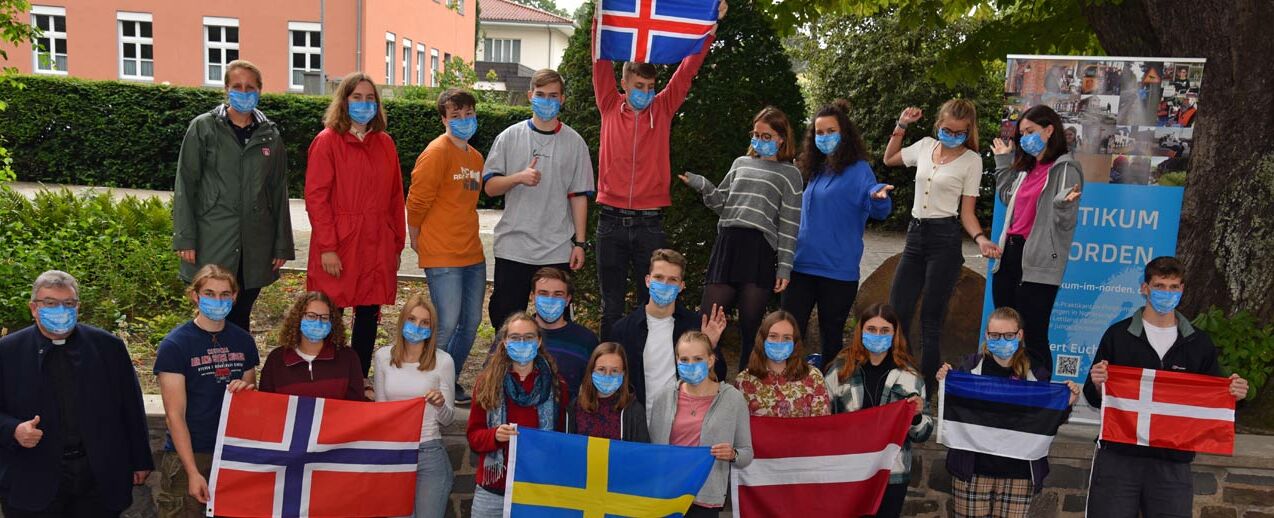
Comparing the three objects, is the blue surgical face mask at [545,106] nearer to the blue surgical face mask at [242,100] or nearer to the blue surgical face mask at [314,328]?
the blue surgical face mask at [242,100]

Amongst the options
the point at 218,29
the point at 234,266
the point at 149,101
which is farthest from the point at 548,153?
the point at 218,29

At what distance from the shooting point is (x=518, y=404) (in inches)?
224

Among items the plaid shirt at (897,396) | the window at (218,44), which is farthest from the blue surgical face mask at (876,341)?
the window at (218,44)

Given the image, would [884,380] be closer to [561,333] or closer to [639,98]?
[561,333]

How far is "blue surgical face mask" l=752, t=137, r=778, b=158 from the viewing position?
6.80 meters

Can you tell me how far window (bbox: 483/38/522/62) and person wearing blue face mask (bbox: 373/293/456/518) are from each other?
2649 inches

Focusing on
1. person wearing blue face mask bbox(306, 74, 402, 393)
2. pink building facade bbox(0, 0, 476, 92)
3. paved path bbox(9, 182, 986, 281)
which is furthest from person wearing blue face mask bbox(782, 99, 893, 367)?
pink building facade bbox(0, 0, 476, 92)

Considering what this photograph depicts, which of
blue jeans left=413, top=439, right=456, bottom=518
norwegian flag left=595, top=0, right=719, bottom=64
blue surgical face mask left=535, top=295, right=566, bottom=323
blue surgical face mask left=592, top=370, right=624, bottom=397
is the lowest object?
blue jeans left=413, top=439, right=456, bottom=518

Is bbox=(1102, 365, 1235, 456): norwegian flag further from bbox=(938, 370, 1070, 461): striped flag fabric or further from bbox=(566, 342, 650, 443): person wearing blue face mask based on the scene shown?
bbox=(566, 342, 650, 443): person wearing blue face mask

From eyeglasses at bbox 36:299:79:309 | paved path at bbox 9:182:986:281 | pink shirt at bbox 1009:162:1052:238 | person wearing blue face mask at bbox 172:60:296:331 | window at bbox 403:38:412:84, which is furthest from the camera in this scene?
window at bbox 403:38:412:84

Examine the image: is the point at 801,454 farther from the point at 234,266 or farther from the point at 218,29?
the point at 218,29

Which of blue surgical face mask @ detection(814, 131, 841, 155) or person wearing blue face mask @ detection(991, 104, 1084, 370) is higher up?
blue surgical face mask @ detection(814, 131, 841, 155)

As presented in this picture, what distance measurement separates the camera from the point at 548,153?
6.90m

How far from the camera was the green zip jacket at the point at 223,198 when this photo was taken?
647 centimetres
